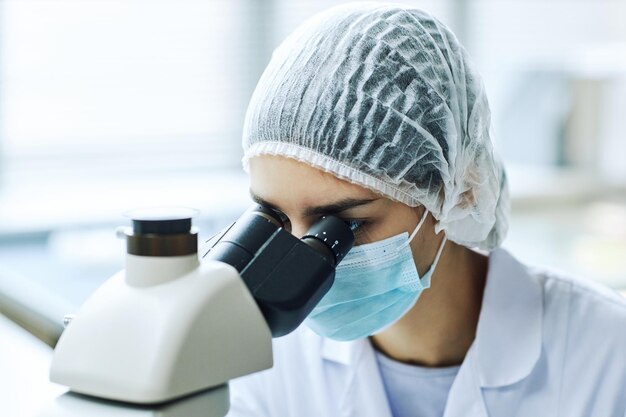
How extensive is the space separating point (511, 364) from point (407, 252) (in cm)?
29

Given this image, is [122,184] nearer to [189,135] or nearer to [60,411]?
[189,135]

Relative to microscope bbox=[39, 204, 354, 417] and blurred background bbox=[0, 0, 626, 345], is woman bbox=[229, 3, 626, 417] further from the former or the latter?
blurred background bbox=[0, 0, 626, 345]

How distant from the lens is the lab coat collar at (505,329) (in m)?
1.36

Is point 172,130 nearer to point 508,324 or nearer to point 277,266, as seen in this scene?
point 508,324

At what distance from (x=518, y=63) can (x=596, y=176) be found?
768 millimetres

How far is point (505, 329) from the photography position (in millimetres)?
1399

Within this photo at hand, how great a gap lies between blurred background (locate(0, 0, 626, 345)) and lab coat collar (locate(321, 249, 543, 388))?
1251 millimetres

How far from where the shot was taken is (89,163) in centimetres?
319

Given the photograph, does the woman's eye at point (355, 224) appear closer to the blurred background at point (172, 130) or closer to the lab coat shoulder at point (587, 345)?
the lab coat shoulder at point (587, 345)

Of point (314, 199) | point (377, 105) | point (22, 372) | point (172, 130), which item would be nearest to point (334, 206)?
point (314, 199)

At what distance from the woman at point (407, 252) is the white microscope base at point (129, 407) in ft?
1.32

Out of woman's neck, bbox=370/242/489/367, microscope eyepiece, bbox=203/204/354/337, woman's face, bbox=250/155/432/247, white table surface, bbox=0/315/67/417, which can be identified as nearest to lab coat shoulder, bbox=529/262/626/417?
woman's neck, bbox=370/242/489/367

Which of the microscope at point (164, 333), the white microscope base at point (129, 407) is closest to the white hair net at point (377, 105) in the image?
the microscope at point (164, 333)

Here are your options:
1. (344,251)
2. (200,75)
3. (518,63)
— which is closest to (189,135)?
(200,75)
